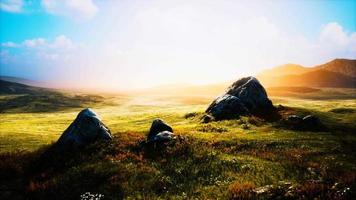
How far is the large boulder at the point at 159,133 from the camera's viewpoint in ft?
117

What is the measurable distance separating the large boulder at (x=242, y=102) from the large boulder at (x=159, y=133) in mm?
19488

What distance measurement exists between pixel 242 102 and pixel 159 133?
27600 mm

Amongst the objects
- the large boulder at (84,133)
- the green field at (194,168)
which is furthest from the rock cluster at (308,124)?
the large boulder at (84,133)

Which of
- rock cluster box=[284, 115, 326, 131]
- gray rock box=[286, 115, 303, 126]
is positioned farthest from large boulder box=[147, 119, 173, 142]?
gray rock box=[286, 115, 303, 126]

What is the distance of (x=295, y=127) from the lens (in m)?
46.3

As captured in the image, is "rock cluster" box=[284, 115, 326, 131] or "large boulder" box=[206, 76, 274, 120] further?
"large boulder" box=[206, 76, 274, 120]

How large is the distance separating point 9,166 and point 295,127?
34888mm

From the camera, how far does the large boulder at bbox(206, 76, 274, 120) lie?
185 feet

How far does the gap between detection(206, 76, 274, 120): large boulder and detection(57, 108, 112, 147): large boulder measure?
2331 centimetres

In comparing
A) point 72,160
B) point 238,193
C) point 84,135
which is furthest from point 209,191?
point 84,135

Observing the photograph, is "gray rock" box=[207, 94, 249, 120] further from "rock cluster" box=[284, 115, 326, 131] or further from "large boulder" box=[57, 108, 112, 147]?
"large boulder" box=[57, 108, 112, 147]

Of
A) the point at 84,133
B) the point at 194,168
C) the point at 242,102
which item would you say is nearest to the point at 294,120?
the point at 242,102

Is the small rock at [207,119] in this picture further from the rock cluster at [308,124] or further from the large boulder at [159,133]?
the large boulder at [159,133]

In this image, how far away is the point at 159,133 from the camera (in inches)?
1442
